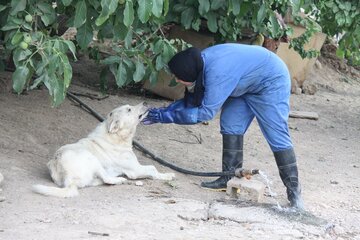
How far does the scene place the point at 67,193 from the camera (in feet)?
19.8

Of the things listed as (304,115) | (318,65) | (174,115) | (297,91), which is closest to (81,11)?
(174,115)

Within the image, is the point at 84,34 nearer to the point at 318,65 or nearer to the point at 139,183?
the point at 139,183

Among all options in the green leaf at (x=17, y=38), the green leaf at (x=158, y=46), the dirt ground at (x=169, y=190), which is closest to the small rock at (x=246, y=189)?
the dirt ground at (x=169, y=190)

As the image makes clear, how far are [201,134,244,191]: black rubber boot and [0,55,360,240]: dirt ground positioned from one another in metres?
0.15

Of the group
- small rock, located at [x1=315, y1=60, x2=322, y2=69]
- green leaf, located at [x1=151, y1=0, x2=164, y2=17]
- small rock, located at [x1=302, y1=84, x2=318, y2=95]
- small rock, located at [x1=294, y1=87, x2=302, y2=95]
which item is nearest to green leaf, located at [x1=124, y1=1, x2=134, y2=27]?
green leaf, located at [x1=151, y1=0, x2=164, y2=17]

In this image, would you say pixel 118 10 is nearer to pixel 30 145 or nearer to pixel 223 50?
pixel 223 50

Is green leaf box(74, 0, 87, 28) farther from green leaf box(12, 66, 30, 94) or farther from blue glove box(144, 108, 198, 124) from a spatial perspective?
blue glove box(144, 108, 198, 124)

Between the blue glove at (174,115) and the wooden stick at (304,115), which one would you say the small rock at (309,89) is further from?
the blue glove at (174,115)

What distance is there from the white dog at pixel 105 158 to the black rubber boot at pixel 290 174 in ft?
4.29

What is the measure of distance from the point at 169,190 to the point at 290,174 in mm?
1223

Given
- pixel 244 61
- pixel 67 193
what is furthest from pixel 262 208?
pixel 67 193

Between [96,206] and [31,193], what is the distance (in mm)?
680

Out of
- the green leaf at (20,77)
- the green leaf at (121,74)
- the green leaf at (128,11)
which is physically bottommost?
the green leaf at (121,74)

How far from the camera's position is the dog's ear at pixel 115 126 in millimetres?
6781
